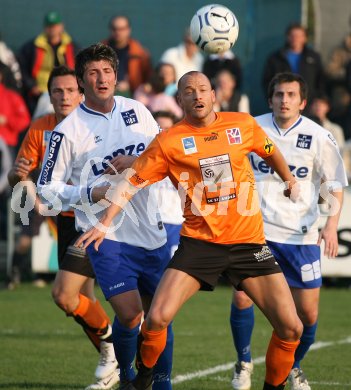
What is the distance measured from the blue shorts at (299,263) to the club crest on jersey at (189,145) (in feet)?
6.12

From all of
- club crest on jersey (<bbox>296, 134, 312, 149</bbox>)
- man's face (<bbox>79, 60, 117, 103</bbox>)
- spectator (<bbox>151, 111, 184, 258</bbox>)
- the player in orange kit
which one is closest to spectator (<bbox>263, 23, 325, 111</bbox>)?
spectator (<bbox>151, 111, 184, 258</bbox>)

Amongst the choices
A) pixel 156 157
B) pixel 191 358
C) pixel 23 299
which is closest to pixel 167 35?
pixel 23 299

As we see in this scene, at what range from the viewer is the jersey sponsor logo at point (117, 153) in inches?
284

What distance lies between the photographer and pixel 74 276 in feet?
26.4

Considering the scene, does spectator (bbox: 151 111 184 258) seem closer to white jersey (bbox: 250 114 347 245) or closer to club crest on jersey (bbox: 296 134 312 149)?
white jersey (bbox: 250 114 347 245)

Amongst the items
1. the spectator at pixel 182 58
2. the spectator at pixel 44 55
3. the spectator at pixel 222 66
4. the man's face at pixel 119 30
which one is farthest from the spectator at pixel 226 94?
the spectator at pixel 44 55

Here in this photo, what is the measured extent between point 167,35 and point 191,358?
370 inches

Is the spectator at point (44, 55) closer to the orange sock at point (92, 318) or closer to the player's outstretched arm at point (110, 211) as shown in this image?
the orange sock at point (92, 318)

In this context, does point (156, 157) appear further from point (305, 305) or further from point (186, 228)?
point (305, 305)

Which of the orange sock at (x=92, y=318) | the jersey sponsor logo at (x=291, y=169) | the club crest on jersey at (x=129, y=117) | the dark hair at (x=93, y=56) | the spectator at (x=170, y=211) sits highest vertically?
the dark hair at (x=93, y=56)

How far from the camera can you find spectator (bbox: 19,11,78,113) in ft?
48.9

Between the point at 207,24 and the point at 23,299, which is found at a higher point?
the point at 207,24

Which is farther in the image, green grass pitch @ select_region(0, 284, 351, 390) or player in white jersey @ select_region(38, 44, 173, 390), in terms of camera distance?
green grass pitch @ select_region(0, 284, 351, 390)

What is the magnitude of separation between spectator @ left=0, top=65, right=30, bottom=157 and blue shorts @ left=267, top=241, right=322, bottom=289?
7296 mm
